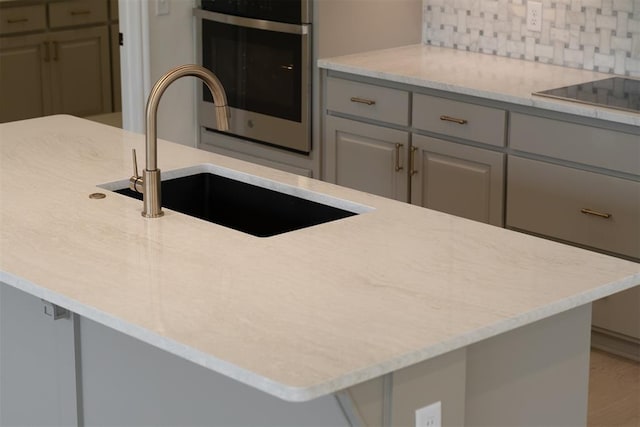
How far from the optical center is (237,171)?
3162mm

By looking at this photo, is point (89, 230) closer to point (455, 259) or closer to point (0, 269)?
point (0, 269)

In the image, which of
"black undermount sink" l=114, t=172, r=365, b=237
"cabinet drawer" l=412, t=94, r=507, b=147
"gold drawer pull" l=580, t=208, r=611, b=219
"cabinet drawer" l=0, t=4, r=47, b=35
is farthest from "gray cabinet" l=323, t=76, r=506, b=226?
"cabinet drawer" l=0, t=4, r=47, b=35

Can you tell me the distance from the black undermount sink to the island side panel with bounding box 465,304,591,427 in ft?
2.25

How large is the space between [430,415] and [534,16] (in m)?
2.91

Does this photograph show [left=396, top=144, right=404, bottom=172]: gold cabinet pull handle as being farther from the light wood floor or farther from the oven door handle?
the light wood floor

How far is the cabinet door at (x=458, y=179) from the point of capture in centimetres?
427

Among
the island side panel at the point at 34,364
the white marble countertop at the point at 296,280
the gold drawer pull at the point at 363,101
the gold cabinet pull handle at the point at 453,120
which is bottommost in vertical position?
the island side panel at the point at 34,364

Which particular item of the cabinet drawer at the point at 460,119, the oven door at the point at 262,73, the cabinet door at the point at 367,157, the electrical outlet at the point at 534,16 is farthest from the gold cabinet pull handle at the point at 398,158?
the electrical outlet at the point at 534,16

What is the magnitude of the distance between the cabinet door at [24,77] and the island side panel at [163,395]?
14.6 ft

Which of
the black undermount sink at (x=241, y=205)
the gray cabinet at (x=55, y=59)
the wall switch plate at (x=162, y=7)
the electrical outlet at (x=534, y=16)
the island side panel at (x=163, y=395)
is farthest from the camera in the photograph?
the gray cabinet at (x=55, y=59)

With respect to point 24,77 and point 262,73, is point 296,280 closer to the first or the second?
point 262,73

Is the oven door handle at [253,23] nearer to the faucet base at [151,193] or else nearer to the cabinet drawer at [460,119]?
the cabinet drawer at [460,119]

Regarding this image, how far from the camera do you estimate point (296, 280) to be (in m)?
2.36

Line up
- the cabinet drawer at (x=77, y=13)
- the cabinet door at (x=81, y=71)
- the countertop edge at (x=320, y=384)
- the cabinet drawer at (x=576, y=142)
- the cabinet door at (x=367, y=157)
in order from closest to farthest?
1. the countertop edge at (x=320, y=384)
2. the cabinet drawer at (x=576, y=142)
3. the cabinet door at (x=367, y=157)
4. the cabinet drawer at (x=77, y=13)
5. the cabinet door at (x=81, y=71)
